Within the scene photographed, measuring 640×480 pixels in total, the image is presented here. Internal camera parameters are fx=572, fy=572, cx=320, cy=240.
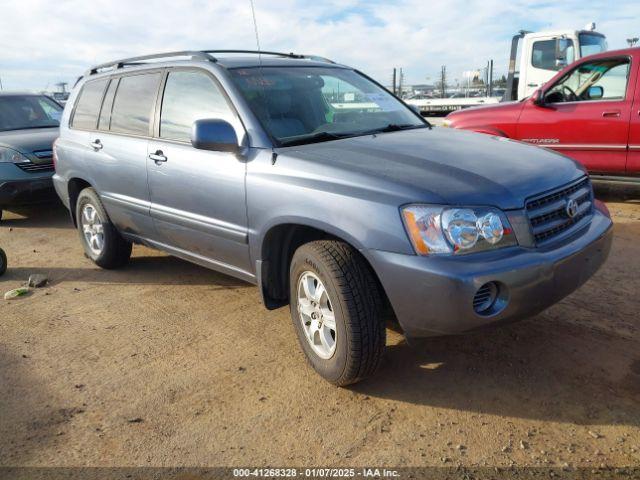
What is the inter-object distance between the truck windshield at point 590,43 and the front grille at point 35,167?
948 centimetres

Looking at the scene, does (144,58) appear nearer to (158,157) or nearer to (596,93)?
(158,157)

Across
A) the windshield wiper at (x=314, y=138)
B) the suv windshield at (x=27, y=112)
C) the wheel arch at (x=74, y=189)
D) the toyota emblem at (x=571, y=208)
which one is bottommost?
→ the wheel arch at (x=74, y=189)

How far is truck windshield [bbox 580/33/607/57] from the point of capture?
10.9 metres

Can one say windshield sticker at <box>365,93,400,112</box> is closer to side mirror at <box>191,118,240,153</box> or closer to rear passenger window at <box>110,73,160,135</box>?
side mirror at <box>191,118,240,153</box>

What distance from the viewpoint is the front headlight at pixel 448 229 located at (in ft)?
8.23

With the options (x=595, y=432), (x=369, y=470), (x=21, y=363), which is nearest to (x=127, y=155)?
(x=21, y=363)

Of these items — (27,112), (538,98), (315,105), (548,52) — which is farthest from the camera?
(548,52)

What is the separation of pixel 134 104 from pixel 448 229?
9.59ft

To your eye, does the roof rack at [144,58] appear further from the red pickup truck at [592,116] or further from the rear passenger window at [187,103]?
the red pickup truck at [592,116]

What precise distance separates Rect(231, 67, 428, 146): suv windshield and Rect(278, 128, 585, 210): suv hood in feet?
0.67

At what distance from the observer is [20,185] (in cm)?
700

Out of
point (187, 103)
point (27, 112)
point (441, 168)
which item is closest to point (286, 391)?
point (441, 168)

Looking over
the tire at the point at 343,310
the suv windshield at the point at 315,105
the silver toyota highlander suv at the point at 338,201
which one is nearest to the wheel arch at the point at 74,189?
the silver toyota highlander suv at the point at 338,201

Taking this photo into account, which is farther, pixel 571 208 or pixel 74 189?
pixel 74 189
